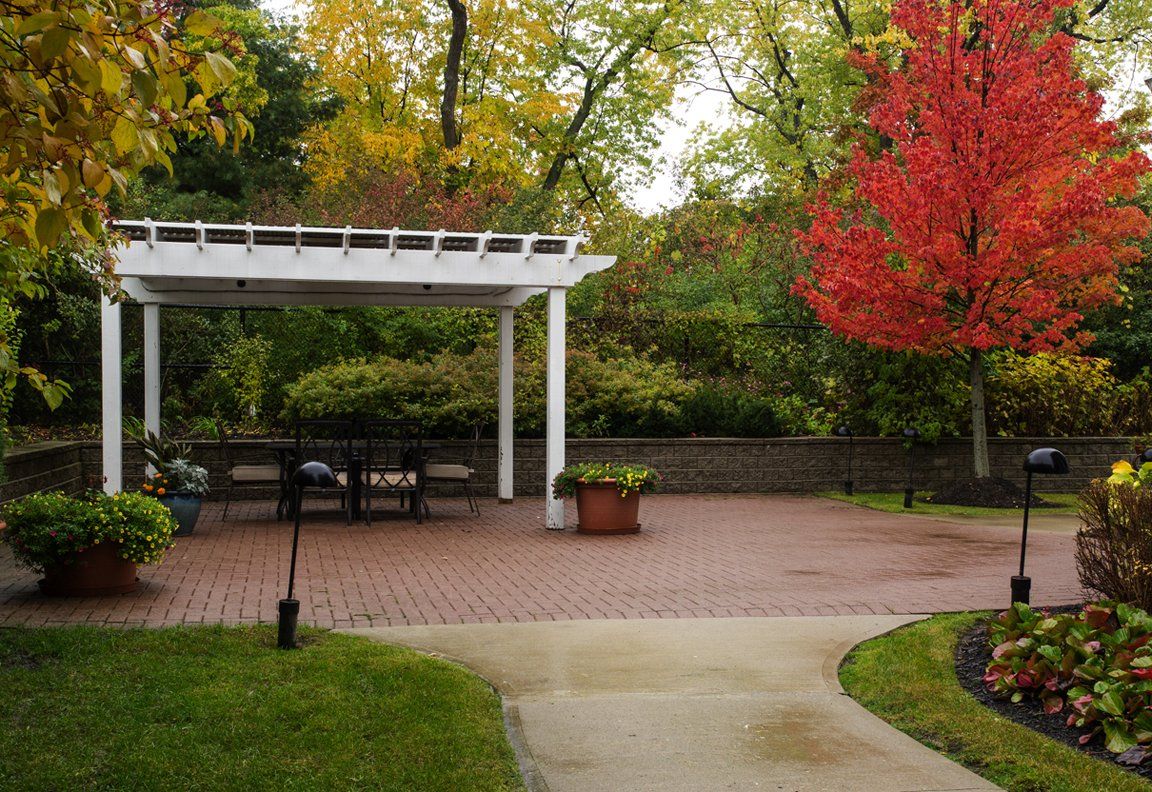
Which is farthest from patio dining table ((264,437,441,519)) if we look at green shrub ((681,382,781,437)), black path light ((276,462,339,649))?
black path light ((276,462,339,649))

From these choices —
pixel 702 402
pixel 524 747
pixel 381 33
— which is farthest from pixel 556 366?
pixel 381 33

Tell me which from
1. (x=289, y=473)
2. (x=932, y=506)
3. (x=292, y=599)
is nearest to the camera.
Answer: (x=292, y=599)

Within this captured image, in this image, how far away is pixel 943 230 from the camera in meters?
14.4

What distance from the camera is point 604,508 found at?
39.7ft

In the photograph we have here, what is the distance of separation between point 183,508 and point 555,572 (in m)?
4.38

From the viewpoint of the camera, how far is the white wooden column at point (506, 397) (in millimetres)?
14641

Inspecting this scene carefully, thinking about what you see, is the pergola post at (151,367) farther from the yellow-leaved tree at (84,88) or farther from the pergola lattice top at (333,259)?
the yellow-leaved tree at (84,88)

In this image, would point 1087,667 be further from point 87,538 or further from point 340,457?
point 340,457

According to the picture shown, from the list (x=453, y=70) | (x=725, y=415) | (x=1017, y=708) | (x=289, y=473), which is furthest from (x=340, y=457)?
(x=453, y=70)

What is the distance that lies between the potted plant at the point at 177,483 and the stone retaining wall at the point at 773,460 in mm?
3063

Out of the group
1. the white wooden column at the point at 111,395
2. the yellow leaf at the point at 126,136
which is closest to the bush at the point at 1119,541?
the yellow leaf at the point at 126,136

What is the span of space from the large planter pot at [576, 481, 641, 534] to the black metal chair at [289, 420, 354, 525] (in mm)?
2640

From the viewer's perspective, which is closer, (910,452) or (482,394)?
(482,394)

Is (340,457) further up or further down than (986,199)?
further down
